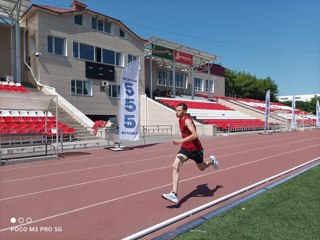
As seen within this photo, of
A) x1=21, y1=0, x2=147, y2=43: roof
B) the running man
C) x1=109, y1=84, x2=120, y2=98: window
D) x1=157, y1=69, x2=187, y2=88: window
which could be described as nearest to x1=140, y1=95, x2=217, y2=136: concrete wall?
x1=109, y1=84, x2=120, y2=98: window

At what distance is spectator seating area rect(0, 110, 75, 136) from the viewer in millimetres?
14773

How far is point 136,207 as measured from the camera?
5.38 m

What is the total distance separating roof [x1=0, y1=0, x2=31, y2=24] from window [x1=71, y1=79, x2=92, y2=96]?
21.8 feet

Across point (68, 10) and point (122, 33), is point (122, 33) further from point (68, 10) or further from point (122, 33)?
point (68, 10)

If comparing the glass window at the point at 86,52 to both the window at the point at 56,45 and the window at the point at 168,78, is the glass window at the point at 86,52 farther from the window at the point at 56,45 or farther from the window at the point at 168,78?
A: the window at the point at 168,78

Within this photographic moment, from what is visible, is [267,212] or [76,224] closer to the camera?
[76,224]

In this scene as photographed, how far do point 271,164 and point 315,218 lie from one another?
225 inches

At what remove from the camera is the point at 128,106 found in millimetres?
14406

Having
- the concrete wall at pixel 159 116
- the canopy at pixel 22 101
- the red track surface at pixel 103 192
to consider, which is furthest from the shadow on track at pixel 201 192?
the concrete wall at pixel 159 116

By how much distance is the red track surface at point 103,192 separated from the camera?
14.6 ft

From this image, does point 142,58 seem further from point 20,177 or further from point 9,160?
point 20,177

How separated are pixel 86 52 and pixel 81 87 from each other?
10.8 feet

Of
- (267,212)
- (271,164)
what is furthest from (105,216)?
(271,164)

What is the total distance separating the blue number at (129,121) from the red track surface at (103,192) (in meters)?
3.50
